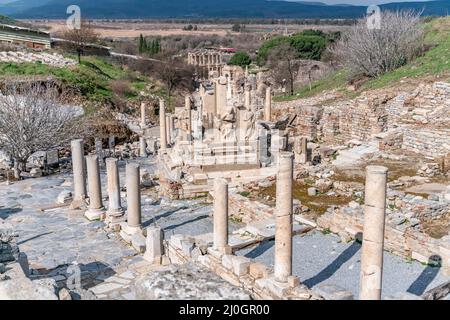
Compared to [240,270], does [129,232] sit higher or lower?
Answer: lower

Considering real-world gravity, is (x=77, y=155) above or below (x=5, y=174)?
above

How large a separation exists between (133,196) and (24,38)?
166ft

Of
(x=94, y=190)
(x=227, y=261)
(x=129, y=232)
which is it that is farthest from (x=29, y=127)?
(x=227, y=261)

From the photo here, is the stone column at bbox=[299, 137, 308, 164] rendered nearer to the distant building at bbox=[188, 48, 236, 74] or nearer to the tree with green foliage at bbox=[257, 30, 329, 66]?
the tree with green foliage at bbox=[257, 30, 329, 66]

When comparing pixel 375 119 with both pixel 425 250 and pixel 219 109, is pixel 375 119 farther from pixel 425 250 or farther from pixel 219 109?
pixel 425 250

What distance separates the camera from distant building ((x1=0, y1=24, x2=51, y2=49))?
5544 centimetres

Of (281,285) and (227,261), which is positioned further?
(227,261)

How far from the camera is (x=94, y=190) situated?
13.8 meters

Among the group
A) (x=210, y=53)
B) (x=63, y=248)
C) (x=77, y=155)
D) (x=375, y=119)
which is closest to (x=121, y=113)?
(x=375, y=119)

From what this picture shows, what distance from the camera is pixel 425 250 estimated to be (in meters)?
10.2

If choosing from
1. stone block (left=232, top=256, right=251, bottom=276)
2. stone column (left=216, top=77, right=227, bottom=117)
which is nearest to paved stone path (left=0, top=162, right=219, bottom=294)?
stone block (left=232, top=256, right=251, bottom=276)

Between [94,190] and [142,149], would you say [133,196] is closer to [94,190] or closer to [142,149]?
[94,190]

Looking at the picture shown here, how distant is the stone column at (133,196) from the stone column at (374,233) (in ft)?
20.8

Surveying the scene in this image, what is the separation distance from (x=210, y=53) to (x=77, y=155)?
57.4 meters
